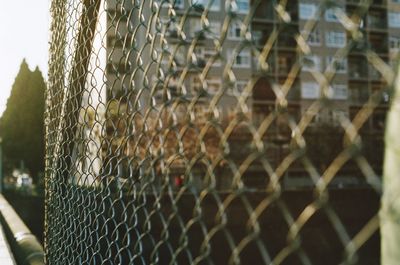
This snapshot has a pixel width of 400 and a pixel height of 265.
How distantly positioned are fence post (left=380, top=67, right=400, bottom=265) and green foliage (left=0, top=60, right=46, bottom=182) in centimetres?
3194

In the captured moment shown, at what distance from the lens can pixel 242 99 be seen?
754 mm

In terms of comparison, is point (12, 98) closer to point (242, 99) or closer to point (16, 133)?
point (16, 133)

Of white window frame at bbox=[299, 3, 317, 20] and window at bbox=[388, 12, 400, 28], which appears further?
window at bbox=[388, 12, 400, 28]

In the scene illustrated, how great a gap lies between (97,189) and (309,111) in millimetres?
1352

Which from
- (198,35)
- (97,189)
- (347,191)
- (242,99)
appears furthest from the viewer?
(347,191)

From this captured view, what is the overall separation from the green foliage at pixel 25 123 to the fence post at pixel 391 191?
3194 centimetres

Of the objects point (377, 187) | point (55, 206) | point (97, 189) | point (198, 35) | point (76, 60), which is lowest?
point (55, 206)

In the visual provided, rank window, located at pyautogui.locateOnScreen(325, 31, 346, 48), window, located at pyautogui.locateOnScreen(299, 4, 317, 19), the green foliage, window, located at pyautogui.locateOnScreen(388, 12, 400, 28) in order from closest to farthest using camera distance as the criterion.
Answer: window, located at pyautogui.locateOnScreen(325, 31, 346, 48), the green foliage, window, located at pyautogui.locateOnScreen(299, 4, 317, 19), window, located at pyautogui.locateOnScreen(388, 12, 400, 28)

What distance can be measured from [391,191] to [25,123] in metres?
32.7

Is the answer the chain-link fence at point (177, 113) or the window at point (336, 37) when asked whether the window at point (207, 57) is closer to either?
the chain-link fence at point (177, 113)

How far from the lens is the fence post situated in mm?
527

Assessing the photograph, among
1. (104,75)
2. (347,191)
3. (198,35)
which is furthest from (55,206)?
(347,191)

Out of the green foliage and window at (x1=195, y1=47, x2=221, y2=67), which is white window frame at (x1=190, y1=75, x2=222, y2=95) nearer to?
window at (x1=195, y1=47, x2=221, y2=67)

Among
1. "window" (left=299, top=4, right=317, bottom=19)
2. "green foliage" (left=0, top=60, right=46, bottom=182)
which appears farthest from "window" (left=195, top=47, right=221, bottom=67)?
"window" (left=299, top=4, right=317, bottom=19)
